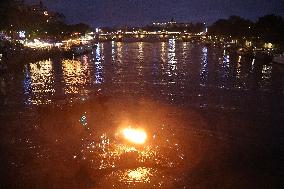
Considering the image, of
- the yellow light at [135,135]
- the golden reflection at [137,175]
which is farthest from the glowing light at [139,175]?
the yellow light at [135,135]

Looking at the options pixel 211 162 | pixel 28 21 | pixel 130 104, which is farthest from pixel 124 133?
pixel 28 21

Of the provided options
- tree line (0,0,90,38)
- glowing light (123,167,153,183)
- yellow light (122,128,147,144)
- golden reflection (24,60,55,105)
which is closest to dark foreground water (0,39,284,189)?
glowing light (123,167,153,183)

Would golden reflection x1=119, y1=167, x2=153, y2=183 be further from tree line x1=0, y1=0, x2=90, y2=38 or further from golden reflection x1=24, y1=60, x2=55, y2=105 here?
tree line x1=0, y1=0, x2=90, y2=38

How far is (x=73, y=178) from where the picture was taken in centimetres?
1346

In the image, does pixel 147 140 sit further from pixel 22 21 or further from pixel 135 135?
pixel 22 21

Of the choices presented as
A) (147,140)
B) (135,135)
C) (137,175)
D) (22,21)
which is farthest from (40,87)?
(22,21)

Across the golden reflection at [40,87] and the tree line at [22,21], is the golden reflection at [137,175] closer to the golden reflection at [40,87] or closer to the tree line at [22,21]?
the golden reflection at [40,87]

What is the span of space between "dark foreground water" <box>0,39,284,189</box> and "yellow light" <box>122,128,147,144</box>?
305mm

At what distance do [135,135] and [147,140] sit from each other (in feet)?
2.36

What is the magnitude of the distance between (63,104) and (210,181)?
1294 cm

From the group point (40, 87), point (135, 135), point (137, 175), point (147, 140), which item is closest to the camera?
point (137, 175)

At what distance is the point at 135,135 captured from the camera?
1830 centimetres

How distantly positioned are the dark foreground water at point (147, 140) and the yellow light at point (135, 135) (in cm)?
31

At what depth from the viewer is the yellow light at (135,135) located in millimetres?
17741
